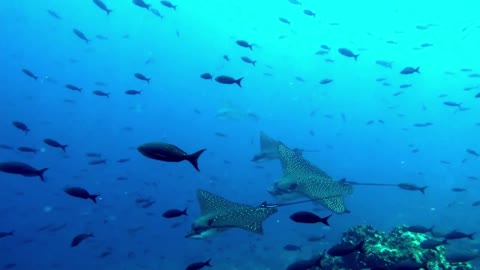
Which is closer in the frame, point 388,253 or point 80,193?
point 80,193

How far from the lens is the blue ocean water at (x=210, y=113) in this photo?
2469 centimetres

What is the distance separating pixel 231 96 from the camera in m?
86.3

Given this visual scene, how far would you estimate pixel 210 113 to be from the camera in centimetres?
9400

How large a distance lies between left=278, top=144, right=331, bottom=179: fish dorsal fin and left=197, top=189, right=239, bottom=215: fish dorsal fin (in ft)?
7.04

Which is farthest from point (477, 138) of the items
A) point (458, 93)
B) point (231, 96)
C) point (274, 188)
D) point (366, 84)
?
point (274, 188)

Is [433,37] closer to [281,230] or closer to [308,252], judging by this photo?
[281,230]

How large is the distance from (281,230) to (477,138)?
126 metres

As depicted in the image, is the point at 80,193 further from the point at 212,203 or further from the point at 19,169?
the point at 212,203

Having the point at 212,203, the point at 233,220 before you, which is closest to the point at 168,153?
the point at 233,220

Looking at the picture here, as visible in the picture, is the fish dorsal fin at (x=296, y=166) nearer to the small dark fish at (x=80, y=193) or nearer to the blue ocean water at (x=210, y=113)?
the small dark fish at (x=80, y=193)

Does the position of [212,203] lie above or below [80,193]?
above

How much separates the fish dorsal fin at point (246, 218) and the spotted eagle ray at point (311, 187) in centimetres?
155

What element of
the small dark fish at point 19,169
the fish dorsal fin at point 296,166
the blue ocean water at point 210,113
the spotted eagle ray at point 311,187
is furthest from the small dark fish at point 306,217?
the blue ocean water at point 210,113

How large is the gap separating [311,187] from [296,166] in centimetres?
102
